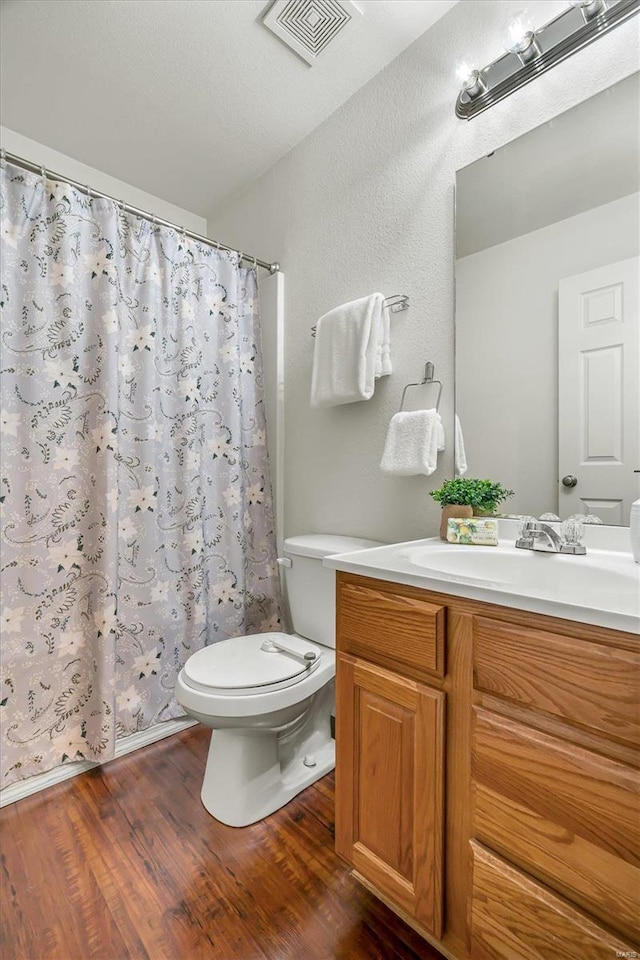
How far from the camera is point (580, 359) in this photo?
1.13 m

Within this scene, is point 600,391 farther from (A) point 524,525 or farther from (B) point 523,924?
(B) point 523,924

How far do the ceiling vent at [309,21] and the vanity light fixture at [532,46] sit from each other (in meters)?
0.44

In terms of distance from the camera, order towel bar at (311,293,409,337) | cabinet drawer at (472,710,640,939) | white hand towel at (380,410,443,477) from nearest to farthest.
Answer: cabinet drawer at (472,710,640,939) < white hand towel at (380,410,443,477) < towel bar at (311,293,409,337)

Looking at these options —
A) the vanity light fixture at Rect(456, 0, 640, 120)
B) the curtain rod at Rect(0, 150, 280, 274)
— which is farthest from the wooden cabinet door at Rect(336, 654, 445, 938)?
the curtain rod at Rect(0, 150, 280, 274)

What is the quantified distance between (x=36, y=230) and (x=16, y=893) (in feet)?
6.06

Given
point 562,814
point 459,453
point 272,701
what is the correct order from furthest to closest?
point 459,453
point 272,701
point 562,814

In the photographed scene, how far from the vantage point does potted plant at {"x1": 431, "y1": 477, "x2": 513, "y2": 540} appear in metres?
1.26

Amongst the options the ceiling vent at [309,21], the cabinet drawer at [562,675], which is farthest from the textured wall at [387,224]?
the cabinet drawer at [562,675]

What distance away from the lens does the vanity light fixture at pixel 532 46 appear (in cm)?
103

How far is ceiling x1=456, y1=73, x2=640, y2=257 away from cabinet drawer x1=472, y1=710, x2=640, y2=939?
121cm

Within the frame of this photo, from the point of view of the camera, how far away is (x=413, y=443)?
54.3 inches

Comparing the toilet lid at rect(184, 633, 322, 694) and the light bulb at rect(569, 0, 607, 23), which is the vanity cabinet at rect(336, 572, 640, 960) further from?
the light bulb at rect(569, 0, 607, 23)

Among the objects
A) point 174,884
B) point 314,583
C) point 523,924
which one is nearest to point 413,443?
point 314,583

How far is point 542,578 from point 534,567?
29 mm
